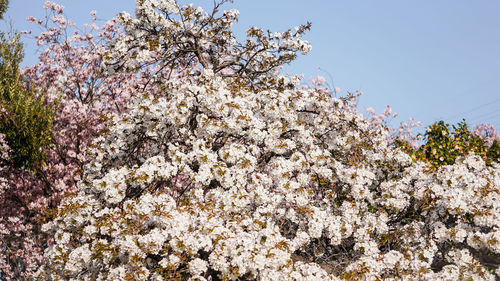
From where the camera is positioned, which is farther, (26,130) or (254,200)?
(26,130)

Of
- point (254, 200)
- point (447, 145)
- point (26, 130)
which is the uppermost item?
point (447, 145)

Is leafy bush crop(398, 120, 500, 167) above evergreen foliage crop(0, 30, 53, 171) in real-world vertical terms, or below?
above

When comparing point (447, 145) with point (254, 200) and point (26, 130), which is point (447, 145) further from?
point (26, 130)

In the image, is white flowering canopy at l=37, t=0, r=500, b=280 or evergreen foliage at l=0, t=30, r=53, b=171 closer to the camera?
white flowering canopy at l=37, t=0, r=500, b=280

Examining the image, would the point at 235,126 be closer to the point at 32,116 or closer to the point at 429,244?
the point at 429,244

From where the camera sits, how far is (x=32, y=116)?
1297 cm

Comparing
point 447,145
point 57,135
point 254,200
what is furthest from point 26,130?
point 447,145

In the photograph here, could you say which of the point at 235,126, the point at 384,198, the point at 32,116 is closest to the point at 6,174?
the point at 32,116

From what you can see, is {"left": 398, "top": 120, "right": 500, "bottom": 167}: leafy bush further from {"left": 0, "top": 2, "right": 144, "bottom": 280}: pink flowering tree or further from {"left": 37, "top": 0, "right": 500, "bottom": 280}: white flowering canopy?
{"left": 0, "top": 2, "right": 144, "bottom": 280}: pink flowering tree

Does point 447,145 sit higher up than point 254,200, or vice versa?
point 447,145

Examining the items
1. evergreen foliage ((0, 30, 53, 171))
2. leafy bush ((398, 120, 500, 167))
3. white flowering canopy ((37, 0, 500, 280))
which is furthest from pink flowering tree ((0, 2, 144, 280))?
leafy bush ((398, 120, 500, 167))

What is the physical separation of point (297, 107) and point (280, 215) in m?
2.62

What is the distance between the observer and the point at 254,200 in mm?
7461

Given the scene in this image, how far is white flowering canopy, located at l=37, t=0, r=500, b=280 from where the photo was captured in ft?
19.6
